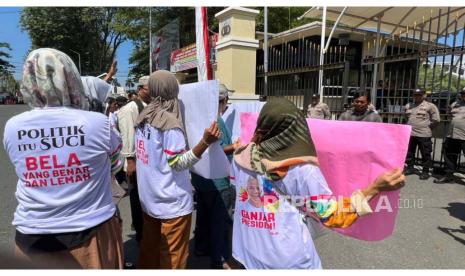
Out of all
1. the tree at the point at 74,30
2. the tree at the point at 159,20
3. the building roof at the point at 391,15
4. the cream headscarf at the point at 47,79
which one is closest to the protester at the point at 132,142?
the cream headscarf at the point at 47,79

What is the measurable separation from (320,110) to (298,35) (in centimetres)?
640

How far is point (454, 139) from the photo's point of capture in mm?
6266

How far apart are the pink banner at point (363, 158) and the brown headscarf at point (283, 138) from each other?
294 mm

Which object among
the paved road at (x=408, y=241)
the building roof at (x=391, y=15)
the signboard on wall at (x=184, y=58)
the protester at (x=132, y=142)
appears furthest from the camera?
the signboard on wall at (x=184, y=58)

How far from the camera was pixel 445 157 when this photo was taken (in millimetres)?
6422

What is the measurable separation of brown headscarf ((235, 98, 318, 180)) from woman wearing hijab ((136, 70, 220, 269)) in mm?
571

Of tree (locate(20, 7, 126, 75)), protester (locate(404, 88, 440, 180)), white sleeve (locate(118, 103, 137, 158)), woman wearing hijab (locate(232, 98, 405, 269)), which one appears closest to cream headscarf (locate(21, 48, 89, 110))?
woman wearing hijab (locate(232, 98, 405, 269))

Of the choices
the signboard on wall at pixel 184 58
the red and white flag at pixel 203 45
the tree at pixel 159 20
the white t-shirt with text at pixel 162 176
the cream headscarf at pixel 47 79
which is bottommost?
the white t-shirt with text at pixel 162 176

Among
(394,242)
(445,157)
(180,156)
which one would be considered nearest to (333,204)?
(180,156)

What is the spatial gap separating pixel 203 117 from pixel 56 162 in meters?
1.02

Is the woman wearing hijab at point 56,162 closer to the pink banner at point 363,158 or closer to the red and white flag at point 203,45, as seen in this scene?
the pink banner at point 363,158

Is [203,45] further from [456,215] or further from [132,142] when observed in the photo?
[456,215]

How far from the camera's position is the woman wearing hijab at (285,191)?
1560 mm

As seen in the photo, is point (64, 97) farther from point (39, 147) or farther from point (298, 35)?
point (298, 35)
